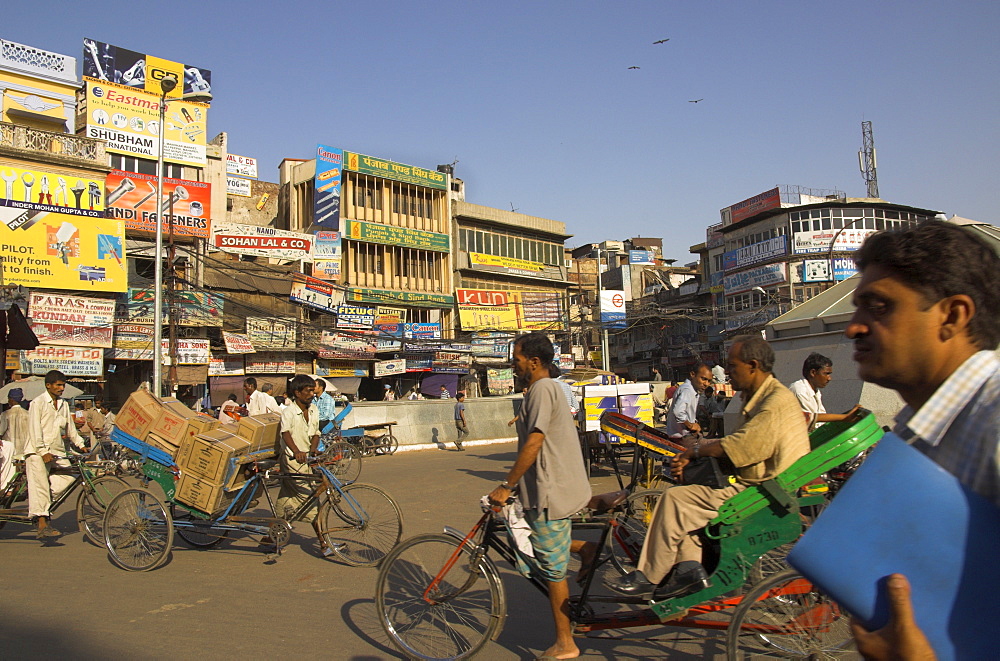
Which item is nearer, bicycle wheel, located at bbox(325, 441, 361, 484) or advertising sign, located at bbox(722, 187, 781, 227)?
bicycle wheel, located at bbox(325, 441, 361, 484)

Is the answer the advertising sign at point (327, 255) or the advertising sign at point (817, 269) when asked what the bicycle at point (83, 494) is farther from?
the advertising sign at point (817, 269)

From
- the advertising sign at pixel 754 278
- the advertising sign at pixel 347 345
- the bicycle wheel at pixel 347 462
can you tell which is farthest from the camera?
the advertising sign at pixel 754 278

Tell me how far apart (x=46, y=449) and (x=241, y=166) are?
35.2m

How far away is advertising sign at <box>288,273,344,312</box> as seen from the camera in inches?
1188

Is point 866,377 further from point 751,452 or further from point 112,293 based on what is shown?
point 112,293

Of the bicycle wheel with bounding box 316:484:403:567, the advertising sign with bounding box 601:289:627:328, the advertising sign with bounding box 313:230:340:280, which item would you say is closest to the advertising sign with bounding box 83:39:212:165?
the advertising sign with bounding box 313:230:340:280

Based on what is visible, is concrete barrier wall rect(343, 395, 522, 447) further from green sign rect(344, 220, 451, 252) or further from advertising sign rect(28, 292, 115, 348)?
green sign rect(344, 220, 451, 252)

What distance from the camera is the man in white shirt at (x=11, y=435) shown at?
7.84 metres

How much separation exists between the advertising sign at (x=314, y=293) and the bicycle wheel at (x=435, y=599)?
27.1 metres

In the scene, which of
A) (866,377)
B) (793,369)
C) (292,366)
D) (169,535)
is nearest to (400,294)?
(292,366)

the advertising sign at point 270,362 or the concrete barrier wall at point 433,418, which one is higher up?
the advertising sign at point 270,362

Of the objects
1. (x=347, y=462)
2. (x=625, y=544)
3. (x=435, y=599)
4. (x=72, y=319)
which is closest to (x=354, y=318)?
(x=72, y=319)

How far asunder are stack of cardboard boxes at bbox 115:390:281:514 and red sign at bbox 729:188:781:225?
4394 centimetres

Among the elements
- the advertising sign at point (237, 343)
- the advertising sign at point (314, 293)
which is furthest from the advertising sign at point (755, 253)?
the advertising sign at point (237, 343)
